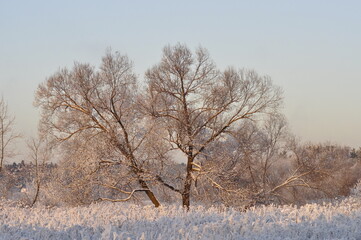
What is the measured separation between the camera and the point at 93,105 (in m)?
20.7

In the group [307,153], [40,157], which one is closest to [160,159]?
[40,157]

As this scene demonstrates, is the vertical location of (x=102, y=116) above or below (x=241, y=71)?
below

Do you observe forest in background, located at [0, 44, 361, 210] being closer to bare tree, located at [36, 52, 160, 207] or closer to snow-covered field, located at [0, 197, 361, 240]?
bare tree, located at [36, 52, 160, 207]

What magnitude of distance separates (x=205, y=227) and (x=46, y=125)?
596 inches

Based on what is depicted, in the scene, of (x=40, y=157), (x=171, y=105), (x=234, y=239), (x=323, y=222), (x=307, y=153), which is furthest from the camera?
(x=307, y=153)

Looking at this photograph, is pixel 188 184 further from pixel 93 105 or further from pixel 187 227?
pixel 187 227

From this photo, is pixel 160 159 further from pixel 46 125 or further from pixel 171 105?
pixel 46 125

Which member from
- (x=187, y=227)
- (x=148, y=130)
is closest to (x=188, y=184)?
(x=148, y=130)

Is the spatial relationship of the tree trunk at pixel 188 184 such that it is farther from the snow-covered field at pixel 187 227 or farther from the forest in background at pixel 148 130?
the snow-covered field at pixel 187 227

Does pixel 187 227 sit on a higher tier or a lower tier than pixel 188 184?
lower

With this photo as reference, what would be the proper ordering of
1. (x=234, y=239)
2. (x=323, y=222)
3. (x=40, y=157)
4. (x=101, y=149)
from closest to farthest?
(x=234, y=239) < (x=323, y=222) < (x=101, y=149) < (x=40, y=157)

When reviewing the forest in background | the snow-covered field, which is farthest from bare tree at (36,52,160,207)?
the snow-covered field

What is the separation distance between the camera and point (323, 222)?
8445 mm

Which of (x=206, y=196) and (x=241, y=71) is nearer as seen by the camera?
(x=206, y=196)
